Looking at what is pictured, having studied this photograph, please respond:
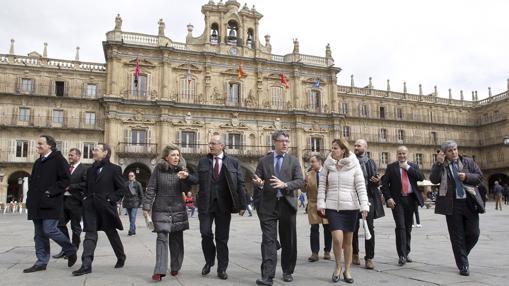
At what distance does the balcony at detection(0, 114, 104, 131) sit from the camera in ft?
100

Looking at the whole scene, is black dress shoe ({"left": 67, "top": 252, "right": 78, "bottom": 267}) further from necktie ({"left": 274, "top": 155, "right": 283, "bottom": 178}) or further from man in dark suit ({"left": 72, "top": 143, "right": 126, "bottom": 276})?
necktie ({"left": 274, "top": 155, "right": 283, "bottom": 178})

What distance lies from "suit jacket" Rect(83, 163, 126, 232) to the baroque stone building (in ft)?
80.8

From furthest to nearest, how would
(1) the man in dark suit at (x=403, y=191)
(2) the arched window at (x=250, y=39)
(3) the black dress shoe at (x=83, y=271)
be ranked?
(2) the arched window at (x=250, y=39), (1) the man in dark suit at (x=403, y=191), (3) the black dress shoe at (x=83, y=271)

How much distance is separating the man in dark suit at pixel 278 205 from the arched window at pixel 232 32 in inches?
1201

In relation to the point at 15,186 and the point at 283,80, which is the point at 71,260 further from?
the point at 15,186

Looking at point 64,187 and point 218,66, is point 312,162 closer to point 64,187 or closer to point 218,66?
point 64,187

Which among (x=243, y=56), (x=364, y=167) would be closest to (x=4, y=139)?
(x=243, y=56)

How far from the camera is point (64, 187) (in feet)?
20.3

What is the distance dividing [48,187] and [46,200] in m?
0.20

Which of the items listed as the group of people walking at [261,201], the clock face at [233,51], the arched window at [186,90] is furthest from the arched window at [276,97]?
the group of people walking at [261,201]

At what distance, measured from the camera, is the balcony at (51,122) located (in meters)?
30.5

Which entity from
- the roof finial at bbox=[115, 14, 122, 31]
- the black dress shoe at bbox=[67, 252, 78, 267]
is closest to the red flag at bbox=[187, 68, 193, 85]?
the roof finial at bbox=[115, 14, 122, 31]

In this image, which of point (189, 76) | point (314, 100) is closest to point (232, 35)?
point (189, 76)

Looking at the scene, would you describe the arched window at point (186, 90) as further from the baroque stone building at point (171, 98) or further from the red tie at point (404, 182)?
the red tie at point (404, 182)
